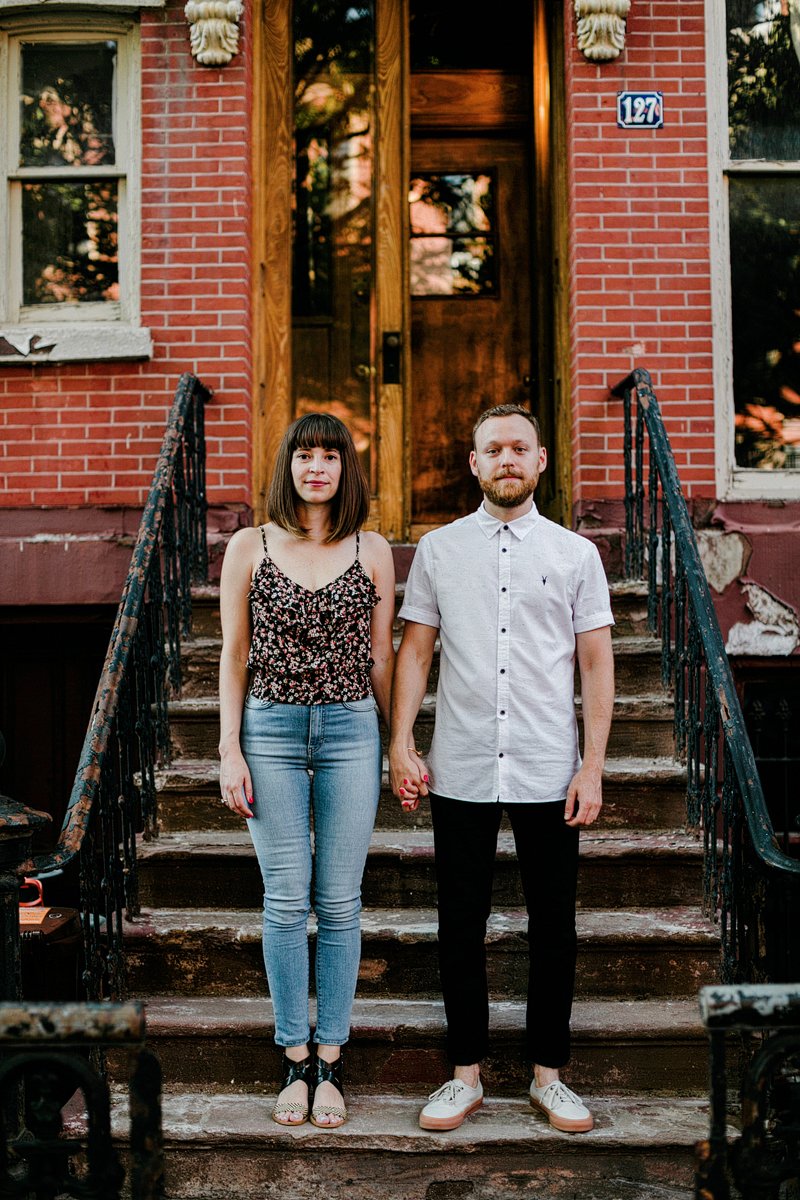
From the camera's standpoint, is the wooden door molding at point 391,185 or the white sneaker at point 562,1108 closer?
the white sneaker at point 562,1108

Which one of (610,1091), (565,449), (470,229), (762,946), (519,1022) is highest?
(470,229)

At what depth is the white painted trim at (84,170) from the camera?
5605mm

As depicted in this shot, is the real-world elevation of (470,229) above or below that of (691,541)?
above

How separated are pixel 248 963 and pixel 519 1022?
2.94ft

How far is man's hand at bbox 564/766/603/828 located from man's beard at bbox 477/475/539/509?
0.76 metres

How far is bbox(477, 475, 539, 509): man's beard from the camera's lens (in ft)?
10.3

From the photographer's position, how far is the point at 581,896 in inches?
155

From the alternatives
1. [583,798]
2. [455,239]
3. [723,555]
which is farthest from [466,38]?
[583,798]

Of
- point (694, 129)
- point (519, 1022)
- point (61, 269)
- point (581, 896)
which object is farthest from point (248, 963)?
point (694, 129)

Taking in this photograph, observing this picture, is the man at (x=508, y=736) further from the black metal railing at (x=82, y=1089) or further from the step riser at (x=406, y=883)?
the black metal railing at (x=82, y=1089)

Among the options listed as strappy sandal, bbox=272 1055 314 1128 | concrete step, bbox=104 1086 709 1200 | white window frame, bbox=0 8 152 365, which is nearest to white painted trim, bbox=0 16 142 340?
white window frame, bbox=0 8 152 365

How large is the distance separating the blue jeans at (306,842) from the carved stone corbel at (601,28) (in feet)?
12.7

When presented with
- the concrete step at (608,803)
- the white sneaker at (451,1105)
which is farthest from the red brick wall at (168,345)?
the white sneaker at (451,1105)

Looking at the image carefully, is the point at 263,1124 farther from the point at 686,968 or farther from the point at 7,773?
the point at 7,773
